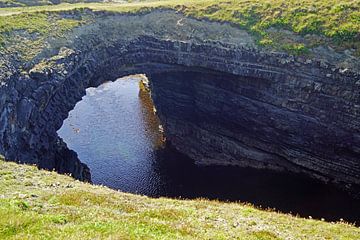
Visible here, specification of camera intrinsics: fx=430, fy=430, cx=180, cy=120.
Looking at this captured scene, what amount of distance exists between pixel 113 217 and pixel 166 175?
37.7m

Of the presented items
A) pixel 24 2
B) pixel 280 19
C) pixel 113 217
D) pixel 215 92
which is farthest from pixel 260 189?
pixel 24 2

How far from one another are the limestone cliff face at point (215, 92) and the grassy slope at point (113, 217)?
14983 mm

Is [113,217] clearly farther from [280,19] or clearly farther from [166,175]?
[280,19]

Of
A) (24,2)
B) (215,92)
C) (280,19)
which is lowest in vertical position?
(215,92)

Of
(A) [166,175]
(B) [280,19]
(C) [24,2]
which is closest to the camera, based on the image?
(B) [280,19]

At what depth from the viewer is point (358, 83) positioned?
52.4 meters

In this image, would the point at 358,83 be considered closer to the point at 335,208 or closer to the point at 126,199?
the point at 335,208

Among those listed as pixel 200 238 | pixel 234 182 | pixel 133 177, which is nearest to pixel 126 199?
pixel 200 238

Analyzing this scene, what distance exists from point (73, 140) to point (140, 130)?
11554mm

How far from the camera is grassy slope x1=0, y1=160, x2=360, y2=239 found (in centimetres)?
2130

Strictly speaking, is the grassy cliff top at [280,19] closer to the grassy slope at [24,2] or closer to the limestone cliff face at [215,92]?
the limestone cliff face at [215,92]

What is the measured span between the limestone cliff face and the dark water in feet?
9.09

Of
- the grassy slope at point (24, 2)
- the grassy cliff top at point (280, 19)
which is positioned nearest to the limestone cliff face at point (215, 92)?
the grassy cliff top at point (280, 19)

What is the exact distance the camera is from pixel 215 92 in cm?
6494
